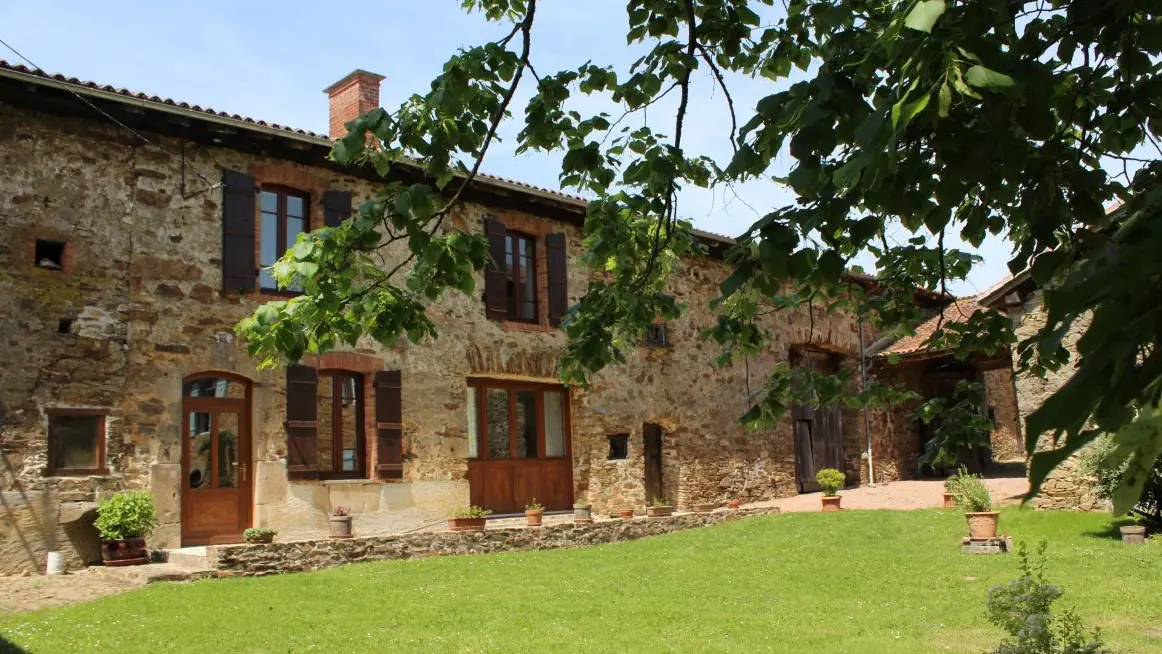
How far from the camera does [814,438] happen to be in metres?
20.3

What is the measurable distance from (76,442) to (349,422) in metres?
3.59

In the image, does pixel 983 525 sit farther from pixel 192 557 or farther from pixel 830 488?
pixel 192 557

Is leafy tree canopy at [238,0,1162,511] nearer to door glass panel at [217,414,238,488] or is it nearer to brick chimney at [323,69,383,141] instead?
door glass panel at [217,414,238,488]

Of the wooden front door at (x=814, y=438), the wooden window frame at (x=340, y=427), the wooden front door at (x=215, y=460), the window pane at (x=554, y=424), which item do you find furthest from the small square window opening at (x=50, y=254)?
the wooden front door at (x=814, y=438)

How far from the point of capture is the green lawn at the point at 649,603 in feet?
24.0

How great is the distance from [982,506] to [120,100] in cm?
1143

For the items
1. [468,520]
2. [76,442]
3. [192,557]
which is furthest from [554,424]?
[76,442]

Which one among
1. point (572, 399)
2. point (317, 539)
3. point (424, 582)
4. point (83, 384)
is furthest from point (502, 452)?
point (83, 384)

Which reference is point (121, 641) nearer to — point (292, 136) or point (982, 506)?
point (292, 136)

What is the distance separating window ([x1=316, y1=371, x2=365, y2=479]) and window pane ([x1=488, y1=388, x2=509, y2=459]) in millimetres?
2412

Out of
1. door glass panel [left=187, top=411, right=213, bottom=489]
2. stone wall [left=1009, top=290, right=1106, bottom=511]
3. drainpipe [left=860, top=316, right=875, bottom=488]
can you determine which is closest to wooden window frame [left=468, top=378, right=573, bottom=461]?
door glass panel [left=187, top=411, right=213, bottom=489]

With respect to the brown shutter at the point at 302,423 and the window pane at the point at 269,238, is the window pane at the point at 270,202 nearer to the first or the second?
the window pane at the point at 269,238

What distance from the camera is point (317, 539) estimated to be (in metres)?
12.5

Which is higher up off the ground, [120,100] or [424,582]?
[120,100]
